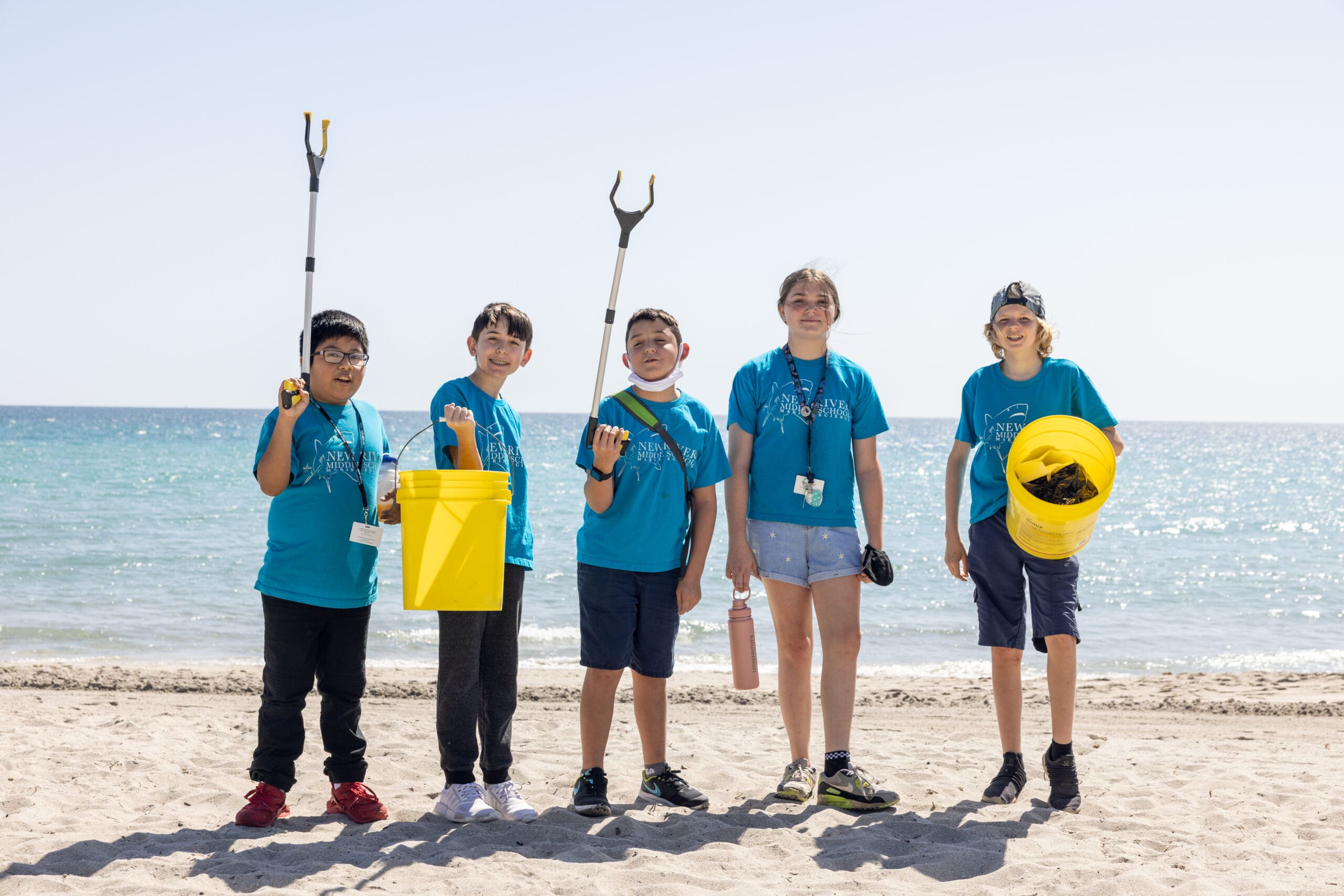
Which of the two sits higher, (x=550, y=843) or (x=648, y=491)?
(x=648, y=491)

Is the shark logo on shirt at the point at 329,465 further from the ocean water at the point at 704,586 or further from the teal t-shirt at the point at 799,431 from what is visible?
the ocean water at the point at 704,586

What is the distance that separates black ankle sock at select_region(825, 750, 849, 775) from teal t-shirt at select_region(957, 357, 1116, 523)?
3.51 ft

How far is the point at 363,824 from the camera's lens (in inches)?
141

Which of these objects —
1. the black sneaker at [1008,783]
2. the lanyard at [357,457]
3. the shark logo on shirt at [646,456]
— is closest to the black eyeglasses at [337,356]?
the lanyard at [357,457]

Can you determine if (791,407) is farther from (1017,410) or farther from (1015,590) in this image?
(1015,590)

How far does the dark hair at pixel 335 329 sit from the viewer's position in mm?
3549

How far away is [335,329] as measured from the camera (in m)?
3.56

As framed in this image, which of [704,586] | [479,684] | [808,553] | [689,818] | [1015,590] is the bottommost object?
[704,586]

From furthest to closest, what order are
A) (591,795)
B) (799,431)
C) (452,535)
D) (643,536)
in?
1. (799,431)
2. (591,795)
3. (643,536)
4. (452,535)

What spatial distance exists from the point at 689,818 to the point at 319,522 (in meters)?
1.71

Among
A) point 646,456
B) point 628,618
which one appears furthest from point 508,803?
point 646,456

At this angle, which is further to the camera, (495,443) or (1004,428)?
(1004,428)

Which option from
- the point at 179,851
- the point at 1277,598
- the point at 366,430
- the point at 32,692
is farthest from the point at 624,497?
the point at 1277,598

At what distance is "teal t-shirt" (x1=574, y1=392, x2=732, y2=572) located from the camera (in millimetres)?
3594
